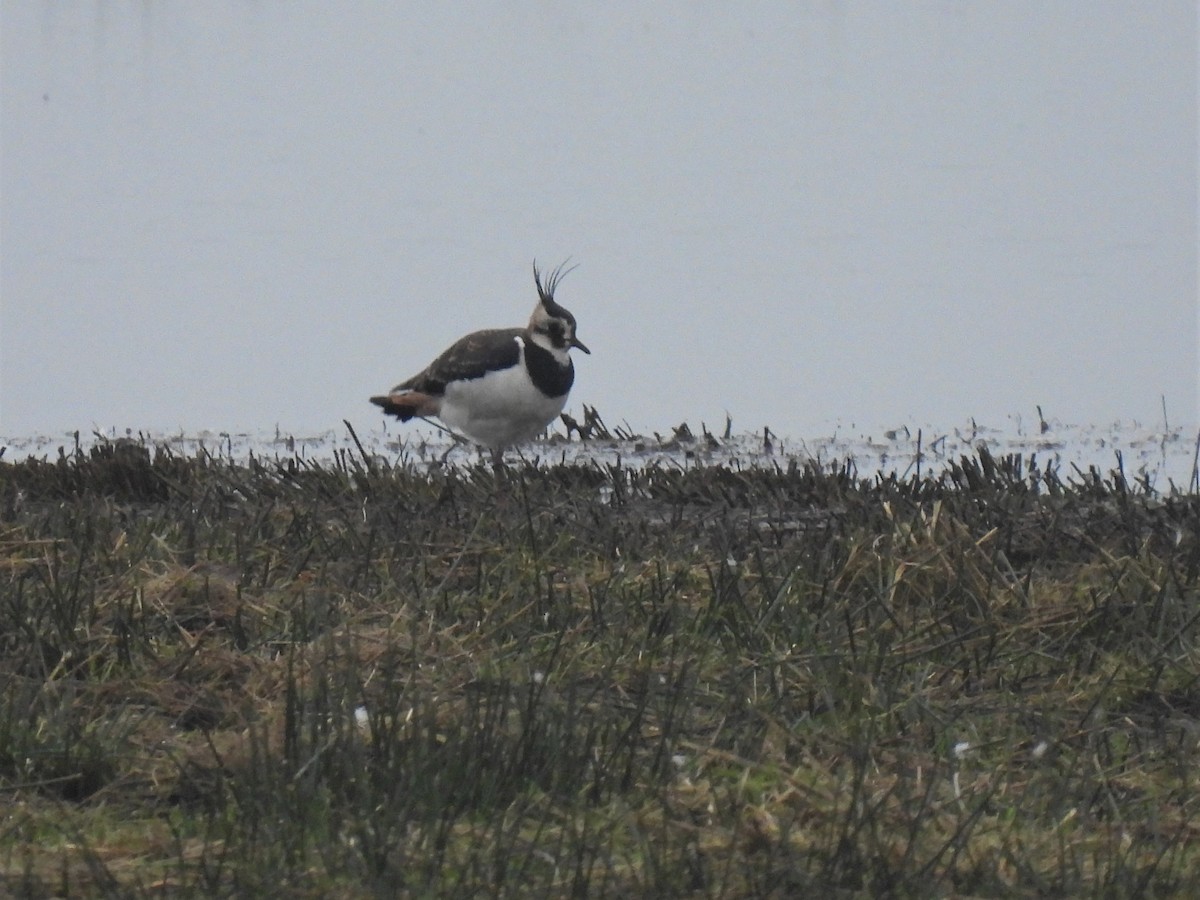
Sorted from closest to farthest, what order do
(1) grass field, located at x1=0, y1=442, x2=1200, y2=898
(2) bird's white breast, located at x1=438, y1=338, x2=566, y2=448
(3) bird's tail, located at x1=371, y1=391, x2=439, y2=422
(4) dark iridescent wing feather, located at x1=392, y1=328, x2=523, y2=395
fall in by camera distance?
1. (1) grass field, located at x1=0, y1=442, x2=1200, y2=898
2. (2) bird's white breast, located at x1=438, y1=338, x2=566, y2=448
3. (4) dark iridescent wing feather, located at x1=392, y1=328, x2=523, y2=395
4. (3) bird's tail, located at x1=371, y1=391, x2=439, y2=422

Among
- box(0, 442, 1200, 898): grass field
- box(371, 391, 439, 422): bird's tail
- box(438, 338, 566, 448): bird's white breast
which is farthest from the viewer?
box(371, 391, 439, 422): bird's tail

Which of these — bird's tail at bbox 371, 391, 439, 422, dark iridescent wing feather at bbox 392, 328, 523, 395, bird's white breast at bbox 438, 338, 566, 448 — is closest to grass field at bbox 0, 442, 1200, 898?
bird's white breast at bbox 438, 338, 566, 448

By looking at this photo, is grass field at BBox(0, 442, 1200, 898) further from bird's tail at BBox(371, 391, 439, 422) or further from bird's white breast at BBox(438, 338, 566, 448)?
bird's tail at BBox(371, 391, 439, 422)

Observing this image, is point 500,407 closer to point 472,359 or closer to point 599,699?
point 472,359

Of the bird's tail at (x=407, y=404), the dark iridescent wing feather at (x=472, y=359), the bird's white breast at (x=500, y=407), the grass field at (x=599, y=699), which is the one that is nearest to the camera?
the grass field at (x=599, y=699)

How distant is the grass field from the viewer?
11.6ft

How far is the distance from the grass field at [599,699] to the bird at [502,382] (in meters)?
3.54

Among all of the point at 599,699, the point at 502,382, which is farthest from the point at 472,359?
the point at 599,699

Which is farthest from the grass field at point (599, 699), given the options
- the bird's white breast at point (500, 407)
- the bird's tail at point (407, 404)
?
the bird's tail at point (407, 404)

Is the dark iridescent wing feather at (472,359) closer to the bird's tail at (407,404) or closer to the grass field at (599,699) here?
the bird's tail at (407,404)

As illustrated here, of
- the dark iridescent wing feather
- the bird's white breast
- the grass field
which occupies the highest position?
the dark iridescent wing feather

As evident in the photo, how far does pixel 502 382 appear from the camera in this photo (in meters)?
10.7

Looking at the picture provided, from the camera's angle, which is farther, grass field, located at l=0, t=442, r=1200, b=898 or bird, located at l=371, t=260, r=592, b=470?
bird, located at l=371, t=260, r=592, b=470

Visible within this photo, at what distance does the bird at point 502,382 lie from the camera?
10.8 m
